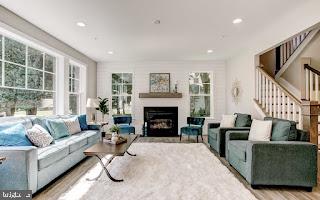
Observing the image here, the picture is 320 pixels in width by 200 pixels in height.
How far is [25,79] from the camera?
4.21 m

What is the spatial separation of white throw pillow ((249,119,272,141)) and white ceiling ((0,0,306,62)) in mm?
1820

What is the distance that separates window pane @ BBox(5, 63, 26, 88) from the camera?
3.72 meters

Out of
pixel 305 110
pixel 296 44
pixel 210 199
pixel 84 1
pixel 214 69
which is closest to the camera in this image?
pixel 210 199

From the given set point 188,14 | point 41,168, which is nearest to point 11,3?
point 41,168

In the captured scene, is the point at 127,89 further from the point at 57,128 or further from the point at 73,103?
the point at 57,128

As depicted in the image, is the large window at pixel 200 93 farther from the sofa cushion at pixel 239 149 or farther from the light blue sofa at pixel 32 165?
the light blue sofa at pixel 32 165

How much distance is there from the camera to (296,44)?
5.70 meters

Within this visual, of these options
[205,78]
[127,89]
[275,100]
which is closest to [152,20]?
[275,100]

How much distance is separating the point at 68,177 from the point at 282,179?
123 inches

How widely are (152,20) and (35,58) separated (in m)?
2.69

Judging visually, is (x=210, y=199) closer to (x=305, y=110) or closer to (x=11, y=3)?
(x=305, y=110)

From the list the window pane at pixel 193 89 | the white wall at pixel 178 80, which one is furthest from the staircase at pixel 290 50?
the window pane at pixel 193 89

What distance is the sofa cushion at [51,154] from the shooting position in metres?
2.82

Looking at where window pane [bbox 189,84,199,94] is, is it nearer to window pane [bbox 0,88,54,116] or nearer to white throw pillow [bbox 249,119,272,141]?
white throw pillow [bbox 249,119,272,141]
